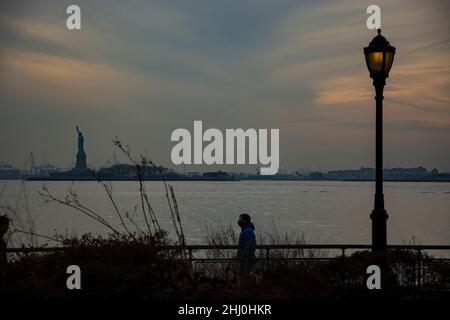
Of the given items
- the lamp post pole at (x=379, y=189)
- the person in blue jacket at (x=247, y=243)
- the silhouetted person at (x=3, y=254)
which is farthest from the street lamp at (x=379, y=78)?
the silhouetted person at (x=3, y=254)

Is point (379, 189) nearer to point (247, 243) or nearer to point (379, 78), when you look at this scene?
point (379, 78)

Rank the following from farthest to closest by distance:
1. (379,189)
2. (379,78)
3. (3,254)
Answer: (379,78)
(379,189)
(3,254)

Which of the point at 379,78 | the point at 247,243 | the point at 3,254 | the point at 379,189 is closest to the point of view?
the point at 3,254

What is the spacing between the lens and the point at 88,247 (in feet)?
30.3

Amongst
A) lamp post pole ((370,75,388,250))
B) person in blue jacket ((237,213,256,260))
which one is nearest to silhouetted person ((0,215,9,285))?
person in blue jacket ((237,213,256,260))

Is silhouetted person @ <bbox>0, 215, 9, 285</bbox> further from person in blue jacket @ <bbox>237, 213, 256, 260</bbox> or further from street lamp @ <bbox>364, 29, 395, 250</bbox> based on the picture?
street lamp @ <bbox>364, 29, 395, 250</bbox>

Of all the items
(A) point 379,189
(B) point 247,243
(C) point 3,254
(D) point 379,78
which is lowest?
(B) point 247,243

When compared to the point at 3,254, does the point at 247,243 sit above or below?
below

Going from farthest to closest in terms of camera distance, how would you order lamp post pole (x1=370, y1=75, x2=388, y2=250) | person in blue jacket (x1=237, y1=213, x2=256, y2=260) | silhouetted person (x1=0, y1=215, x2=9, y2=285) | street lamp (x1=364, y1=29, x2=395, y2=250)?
person in blue jacket (x1=237, y1=213, x2=256, y2=260) → street lamp (x1=364, y1=29, x2=395, y2=250) → lamp post pole (x1=370, y1=75, x2=388, y2=250) → silhouetted person (x1=0, y1=215, x2=9, y2=285)

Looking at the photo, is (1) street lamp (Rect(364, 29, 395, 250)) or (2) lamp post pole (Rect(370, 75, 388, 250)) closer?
(2) lamp post pole (Rect(370, 75, 388, 250))

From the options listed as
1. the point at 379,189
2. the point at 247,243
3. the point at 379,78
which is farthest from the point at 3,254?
the point at 379,78

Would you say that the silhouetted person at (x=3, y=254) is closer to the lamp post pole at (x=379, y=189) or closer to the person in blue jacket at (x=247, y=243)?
the person in blue jacket at (x=247, y=243)
